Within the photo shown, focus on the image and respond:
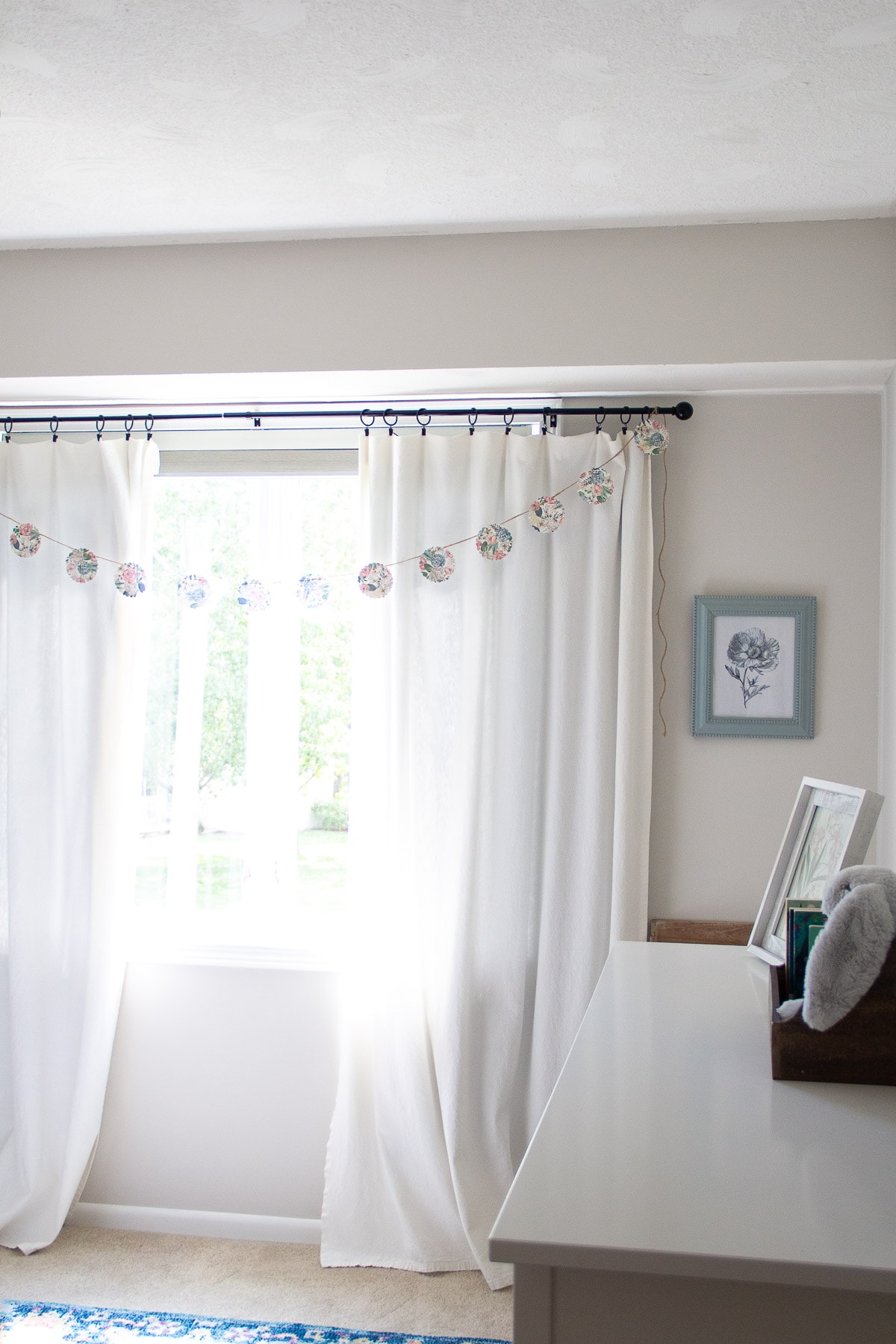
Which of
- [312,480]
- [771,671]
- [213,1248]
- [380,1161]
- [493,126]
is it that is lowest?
[213,1248]

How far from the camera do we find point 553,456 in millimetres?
2891

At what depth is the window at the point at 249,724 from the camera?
315 cm

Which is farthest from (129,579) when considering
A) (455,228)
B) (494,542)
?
(455,228)

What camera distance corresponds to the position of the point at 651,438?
9.12 feet

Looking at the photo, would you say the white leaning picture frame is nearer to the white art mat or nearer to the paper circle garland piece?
the white art mat

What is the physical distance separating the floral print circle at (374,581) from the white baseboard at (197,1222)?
5.80ft

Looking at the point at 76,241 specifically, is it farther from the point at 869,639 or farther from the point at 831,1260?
the point at 831,1260

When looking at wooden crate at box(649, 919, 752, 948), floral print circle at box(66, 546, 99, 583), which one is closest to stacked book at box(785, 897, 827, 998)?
wooden crate at box(649, 919, 752, 948)

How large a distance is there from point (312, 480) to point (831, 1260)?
2.73 m

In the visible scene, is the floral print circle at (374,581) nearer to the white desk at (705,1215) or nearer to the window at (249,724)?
the window at (249,724)

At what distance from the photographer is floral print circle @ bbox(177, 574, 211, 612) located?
2.98 metres

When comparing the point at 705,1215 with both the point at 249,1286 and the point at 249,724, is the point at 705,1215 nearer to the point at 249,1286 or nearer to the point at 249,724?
the point at 249,1286

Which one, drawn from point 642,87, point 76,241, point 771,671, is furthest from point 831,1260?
point 76,241

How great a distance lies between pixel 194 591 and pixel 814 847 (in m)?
1.94
